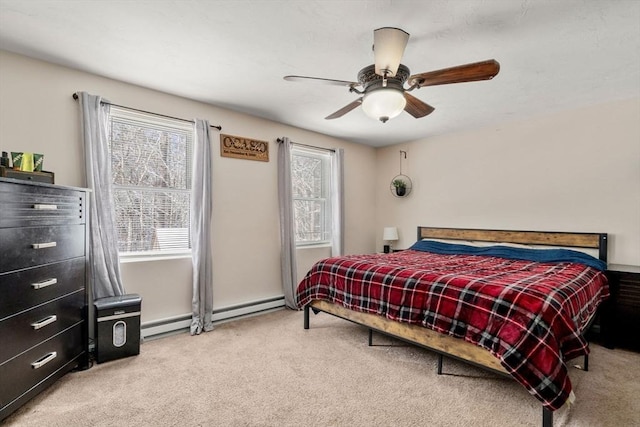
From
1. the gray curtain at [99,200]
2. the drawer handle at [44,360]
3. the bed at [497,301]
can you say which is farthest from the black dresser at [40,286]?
the bed at [497,301]

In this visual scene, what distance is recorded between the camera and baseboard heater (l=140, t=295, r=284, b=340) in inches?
120

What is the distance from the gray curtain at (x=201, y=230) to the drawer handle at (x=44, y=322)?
1267mm

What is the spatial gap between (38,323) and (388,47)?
2677 millimetres

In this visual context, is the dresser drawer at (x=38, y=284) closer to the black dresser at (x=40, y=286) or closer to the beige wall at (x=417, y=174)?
the black dresser at (x=40, y=286)

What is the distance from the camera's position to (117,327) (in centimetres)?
256

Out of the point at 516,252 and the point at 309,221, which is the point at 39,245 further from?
the point at 516,252

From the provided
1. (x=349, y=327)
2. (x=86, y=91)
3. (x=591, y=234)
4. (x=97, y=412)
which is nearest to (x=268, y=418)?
(x=97, y=412)

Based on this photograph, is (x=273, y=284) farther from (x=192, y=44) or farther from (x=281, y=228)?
(x=192, y=44)

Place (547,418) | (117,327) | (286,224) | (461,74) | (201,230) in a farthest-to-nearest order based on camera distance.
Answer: (286,224) → (201,230) → (117,327) → (461,74) → (547,418)

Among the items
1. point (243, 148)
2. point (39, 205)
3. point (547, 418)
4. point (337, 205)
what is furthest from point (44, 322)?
point (337, 205)

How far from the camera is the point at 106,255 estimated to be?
271cm

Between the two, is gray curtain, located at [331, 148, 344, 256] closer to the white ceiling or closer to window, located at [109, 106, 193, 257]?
the white ceiling

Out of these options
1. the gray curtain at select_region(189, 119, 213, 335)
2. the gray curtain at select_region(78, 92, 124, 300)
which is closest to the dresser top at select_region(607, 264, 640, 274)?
the gray curtain at select_region(189, 119, 213, 335)

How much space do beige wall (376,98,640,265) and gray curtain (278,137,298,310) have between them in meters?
2.01
